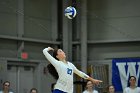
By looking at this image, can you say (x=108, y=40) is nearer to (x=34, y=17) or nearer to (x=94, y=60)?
(x=94, y=60)

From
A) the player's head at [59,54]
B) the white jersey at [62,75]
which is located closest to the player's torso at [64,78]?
the white jersey at [62,75]

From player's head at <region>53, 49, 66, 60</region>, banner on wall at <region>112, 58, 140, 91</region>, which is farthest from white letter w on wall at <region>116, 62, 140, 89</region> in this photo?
player's head at <region>53, 49, 66, 60</region>

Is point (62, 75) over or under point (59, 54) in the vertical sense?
under

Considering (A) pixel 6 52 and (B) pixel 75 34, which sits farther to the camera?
(B) pixel 75 34

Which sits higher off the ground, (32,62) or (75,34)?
(75,34)

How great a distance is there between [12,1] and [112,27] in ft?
10.9

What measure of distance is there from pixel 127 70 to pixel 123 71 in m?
0.13

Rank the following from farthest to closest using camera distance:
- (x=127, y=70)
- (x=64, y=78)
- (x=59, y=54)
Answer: (x=127, y=70) < (x=59, y=54) < (x=64, y=78)

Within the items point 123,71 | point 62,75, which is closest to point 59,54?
point 62,75

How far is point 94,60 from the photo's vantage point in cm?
1213

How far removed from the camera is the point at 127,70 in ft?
37.6

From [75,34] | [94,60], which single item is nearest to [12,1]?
[75,34]

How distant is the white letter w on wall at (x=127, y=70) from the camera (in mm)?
11383

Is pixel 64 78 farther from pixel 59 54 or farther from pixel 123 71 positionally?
pixel 123 71
